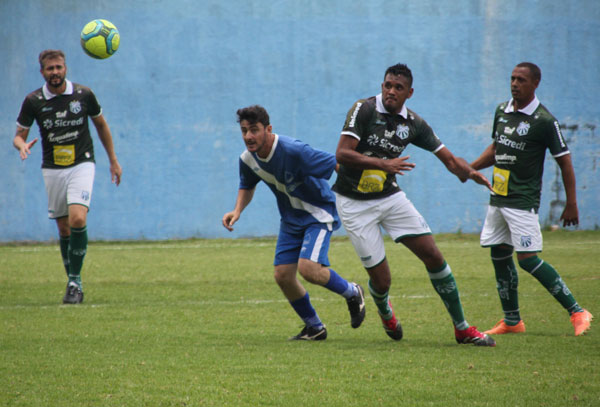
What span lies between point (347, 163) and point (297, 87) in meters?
10.2

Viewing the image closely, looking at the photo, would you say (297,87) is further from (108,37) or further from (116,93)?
(108,37)

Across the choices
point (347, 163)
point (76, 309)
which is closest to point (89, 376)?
point (347, 163)

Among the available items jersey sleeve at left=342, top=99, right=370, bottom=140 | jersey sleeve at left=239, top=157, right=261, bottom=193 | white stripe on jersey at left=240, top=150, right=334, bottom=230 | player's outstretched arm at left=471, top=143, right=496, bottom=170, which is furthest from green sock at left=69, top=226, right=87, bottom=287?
player's outstretched arm at left=471, top=143, right=496, bottom=170

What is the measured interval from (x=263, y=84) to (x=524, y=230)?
10.1 m

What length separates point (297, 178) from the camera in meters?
5.93

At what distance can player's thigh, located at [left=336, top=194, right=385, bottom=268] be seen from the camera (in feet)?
19.1

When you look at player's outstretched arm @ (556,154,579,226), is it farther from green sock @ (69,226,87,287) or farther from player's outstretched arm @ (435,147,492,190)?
green sock @ (69,226,87,287)

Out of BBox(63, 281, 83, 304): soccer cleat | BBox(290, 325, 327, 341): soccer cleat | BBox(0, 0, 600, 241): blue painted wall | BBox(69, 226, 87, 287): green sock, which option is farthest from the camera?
BBox(0, 0, 600, 241): blue painted wall

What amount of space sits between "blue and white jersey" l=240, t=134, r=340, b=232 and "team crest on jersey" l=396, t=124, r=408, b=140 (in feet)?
1.70

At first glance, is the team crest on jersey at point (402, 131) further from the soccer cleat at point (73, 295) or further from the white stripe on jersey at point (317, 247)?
the soccer cleat at point (73, 295)

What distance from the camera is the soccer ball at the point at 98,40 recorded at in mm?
8484

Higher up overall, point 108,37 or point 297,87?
point 108,37

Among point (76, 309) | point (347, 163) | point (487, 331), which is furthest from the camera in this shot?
point (76, 309)

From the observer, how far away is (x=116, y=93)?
15.3 m
